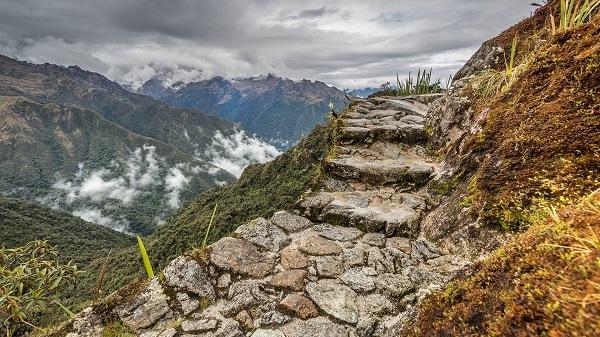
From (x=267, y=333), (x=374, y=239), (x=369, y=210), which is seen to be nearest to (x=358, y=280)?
(x=374, y=239)

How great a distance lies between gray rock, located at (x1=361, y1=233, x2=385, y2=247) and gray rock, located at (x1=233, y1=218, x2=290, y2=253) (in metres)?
1.04

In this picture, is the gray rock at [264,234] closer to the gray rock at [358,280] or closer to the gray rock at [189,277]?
the gray rock at [189,277]

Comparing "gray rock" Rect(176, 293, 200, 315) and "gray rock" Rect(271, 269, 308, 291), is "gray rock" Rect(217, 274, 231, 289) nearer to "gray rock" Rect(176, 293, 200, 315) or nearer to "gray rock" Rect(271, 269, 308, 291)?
"gray rock" Rect(176, 293, 200, 315)

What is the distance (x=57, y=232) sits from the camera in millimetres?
142625

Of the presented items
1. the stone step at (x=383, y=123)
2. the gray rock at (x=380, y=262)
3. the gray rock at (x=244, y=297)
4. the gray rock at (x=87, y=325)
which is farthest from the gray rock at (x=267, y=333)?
the stone step at (x=383, y=123)

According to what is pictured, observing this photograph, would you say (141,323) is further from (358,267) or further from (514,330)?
(514,330)

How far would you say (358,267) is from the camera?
4.08 metres

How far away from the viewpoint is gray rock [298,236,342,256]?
172 inches

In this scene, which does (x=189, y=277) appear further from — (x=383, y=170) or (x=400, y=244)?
(x=383, y=170)

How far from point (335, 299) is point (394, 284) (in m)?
0.68

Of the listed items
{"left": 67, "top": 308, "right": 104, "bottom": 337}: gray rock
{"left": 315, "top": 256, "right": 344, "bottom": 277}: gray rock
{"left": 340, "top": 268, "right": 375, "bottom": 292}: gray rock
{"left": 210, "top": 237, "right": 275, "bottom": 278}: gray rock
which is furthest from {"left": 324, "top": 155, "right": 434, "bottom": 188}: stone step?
{"left": 67, "top": 308, "right": 104, "bottom": 337}: gray rock

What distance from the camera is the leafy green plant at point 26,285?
3500 millimetres

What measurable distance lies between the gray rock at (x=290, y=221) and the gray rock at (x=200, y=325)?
1.78 meters

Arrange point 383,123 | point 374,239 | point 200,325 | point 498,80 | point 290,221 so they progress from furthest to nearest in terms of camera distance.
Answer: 1. point 383,123
2. point 498,80
3. point 290,221
4. point 374,239
5. point 200,325
